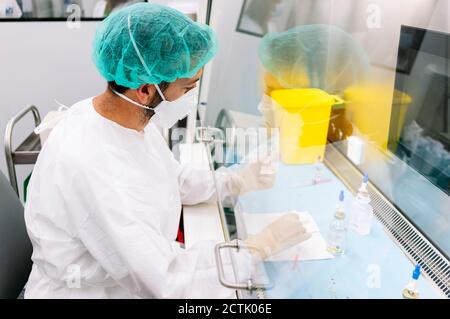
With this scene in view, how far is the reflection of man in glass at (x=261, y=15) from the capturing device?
1619 mm

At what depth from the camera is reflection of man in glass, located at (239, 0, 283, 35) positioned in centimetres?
162

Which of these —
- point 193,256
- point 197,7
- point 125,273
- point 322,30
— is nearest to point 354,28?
point 322,30

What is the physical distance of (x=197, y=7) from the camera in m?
1.66

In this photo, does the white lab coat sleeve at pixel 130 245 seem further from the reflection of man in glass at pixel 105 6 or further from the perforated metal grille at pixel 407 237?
the reflection of man in glass at pixel 105 6

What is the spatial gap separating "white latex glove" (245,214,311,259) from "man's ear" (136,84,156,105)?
47cm

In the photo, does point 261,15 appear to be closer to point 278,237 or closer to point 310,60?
point 310,60

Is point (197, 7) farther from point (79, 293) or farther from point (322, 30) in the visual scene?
point (79, 293)

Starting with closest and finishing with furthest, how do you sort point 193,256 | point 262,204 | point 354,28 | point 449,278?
point 449,278
point 193,256
point 262,204
point 354,28

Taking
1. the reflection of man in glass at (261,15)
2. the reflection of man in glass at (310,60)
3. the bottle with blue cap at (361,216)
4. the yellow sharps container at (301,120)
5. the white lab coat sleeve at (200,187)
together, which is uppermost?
the reflection of man in glass at (261,15)

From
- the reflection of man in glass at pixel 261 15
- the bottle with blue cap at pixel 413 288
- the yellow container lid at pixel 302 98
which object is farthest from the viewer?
the reflection of man in glass at pixel 261 15

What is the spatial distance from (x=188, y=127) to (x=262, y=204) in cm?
80

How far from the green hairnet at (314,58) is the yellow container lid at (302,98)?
1.4 inches

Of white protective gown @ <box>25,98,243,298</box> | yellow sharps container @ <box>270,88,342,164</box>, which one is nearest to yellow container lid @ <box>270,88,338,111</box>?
yellow sharps container @ <box>270,88,342,164</box>

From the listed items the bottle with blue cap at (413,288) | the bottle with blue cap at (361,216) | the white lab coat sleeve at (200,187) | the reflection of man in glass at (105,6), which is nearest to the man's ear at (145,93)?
the white lab coat sleeve at (200,187)
